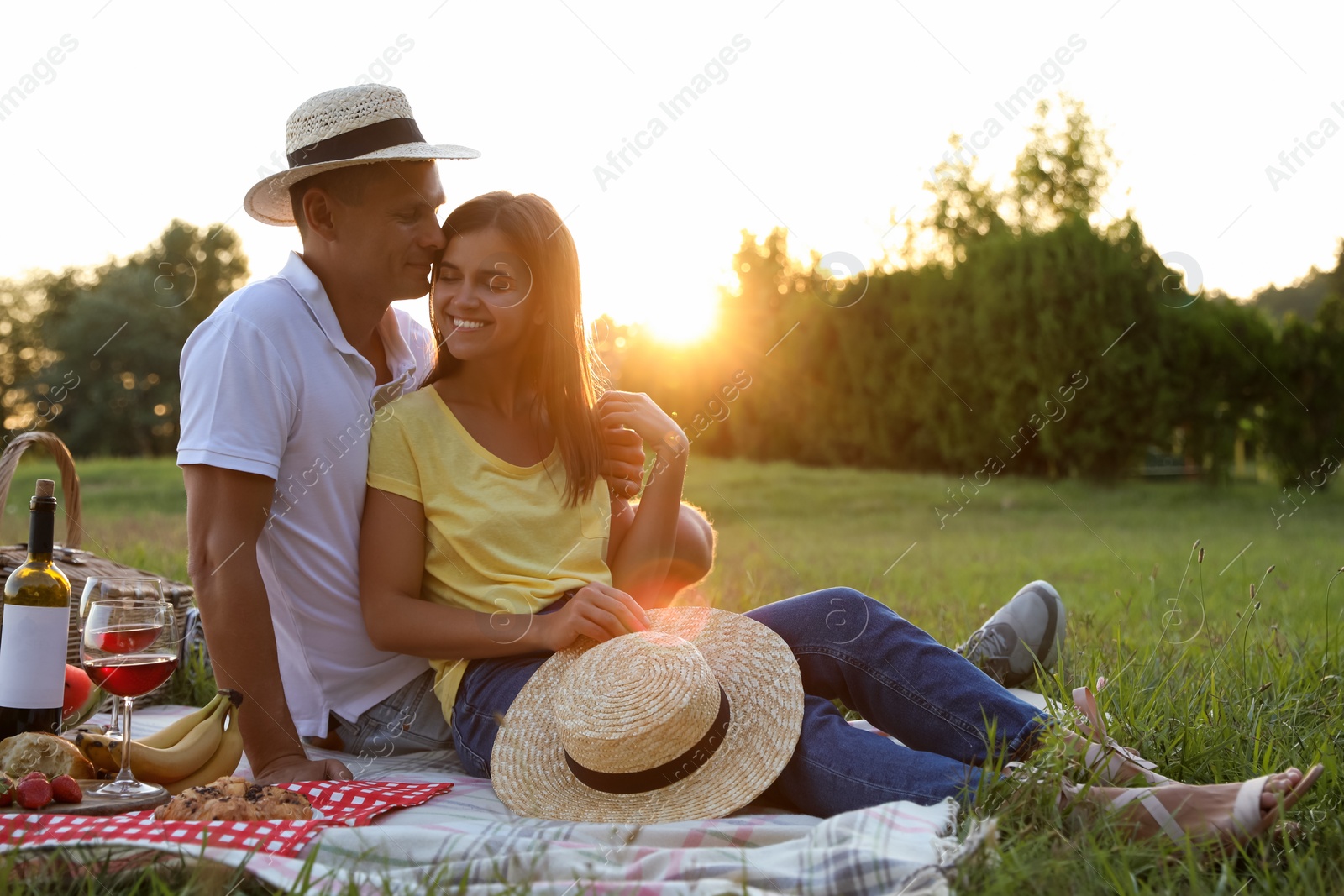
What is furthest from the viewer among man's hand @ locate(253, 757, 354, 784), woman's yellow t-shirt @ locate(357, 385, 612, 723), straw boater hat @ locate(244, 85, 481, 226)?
straw boater hat @ locate(244, 85, 481, 226)

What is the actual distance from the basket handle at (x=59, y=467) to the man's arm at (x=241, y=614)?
1247 mm

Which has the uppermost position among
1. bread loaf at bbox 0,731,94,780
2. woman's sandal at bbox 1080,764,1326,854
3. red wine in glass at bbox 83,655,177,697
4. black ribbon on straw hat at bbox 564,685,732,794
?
red wine in glass at bbox 83,655,177,697

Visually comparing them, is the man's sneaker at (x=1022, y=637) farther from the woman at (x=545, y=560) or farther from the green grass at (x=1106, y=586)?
the woman at (x=545, y=560)

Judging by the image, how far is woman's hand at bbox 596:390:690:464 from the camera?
10.3ft

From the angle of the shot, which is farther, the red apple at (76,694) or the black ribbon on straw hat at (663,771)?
the red apple at (76,694)

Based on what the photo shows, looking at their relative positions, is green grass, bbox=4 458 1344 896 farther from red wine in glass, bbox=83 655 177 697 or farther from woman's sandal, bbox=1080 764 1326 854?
red wine in glass, bbox=83 655 177 697

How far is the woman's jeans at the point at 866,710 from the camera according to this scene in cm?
255

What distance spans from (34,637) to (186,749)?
0.48 meters

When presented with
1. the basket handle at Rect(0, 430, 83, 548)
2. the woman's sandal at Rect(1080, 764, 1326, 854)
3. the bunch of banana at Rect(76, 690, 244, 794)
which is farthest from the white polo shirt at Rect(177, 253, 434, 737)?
the woman's sandal at Rect(1080, 764, 1326, 854)

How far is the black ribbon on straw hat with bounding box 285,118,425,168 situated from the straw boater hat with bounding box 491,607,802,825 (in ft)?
5.49

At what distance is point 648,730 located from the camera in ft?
8.09

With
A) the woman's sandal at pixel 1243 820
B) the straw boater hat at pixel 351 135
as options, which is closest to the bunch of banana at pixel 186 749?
the straw boater hat at pixel 351 135

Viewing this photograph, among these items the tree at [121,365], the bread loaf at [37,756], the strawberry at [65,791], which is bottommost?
the strawberry at [65,791]

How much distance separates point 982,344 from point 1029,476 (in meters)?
2.61
